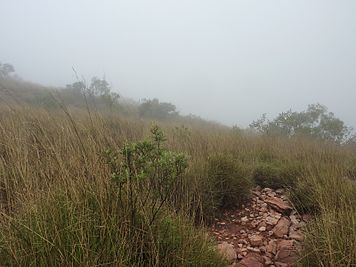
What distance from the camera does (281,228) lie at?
336 cm

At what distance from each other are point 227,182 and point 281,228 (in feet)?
2.79

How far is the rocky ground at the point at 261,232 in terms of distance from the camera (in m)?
2.78

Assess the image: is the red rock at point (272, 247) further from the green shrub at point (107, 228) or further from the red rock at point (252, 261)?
the green shrub at point (107, 228)

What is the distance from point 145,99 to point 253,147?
974cm

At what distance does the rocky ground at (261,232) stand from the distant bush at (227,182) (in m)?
0.14

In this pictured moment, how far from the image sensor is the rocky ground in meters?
2.78

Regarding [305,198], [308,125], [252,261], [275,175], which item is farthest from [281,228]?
[308,125]

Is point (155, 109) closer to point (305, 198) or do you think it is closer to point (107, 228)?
point (305, 198)

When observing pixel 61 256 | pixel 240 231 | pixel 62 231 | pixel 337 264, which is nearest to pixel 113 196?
pixel 62 231

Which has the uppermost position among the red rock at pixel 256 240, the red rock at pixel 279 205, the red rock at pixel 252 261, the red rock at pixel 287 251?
the red rock at pixel 279 205

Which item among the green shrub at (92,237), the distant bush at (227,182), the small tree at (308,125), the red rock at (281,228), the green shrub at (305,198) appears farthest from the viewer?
the small tree at (308,125)

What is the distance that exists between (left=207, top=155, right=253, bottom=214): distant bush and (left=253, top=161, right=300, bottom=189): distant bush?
2.43ft

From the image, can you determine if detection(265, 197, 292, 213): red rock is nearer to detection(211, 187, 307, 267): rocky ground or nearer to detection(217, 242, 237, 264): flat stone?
detection(211, 187, 307, 267): rocky ground

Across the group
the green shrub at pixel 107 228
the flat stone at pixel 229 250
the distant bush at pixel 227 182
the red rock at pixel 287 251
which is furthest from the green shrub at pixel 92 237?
the distant bush at pixel 227 182
